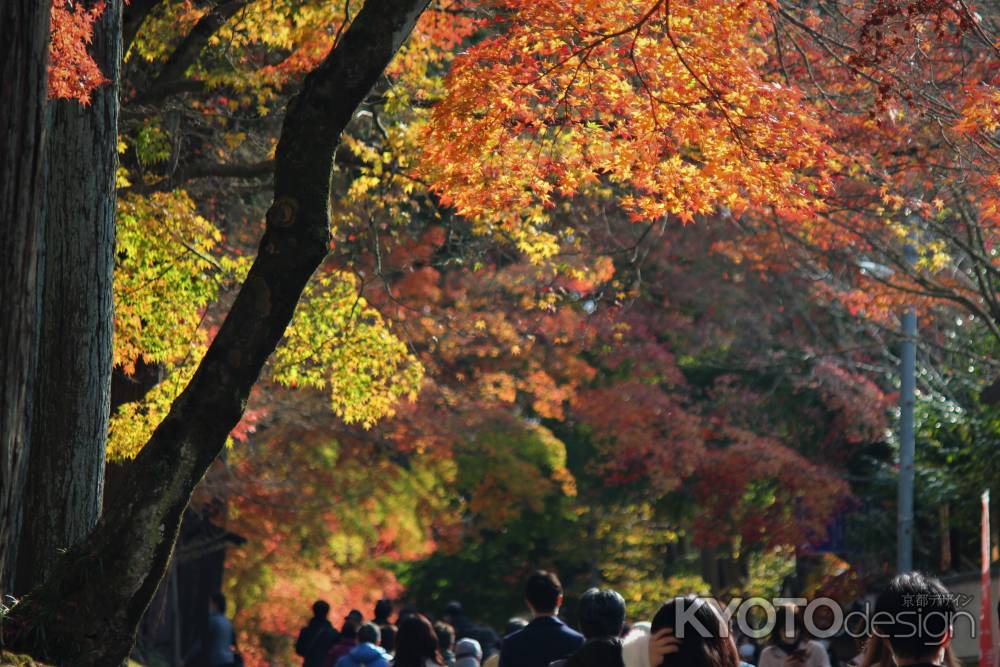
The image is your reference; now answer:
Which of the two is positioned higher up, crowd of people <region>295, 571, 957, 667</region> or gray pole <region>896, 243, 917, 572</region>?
gray pole <region>896, 243, 917, 572</region>

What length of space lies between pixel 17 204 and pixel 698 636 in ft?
11.2

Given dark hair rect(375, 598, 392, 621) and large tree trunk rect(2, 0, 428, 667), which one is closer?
large tree trunk rect(2, 0, 428, 667)

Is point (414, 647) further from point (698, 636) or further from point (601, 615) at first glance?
point (698, 636)

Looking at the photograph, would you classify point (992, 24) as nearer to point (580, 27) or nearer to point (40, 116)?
point (580, 27)

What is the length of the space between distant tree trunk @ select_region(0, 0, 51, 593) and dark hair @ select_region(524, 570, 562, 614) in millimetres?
2866

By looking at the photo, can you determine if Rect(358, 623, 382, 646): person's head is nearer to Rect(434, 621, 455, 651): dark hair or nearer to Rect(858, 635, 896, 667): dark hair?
Rect(434, 621, 455, 651): dark hair

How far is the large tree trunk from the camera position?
7223 mm

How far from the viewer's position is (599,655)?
573 cm

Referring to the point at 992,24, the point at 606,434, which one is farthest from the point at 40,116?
the point at 606,434

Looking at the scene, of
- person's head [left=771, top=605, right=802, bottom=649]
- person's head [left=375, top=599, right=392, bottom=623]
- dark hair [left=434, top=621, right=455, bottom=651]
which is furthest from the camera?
person's head [left=375, top=599, right=392, bottom=623]

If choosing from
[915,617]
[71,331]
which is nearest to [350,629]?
[71,331]

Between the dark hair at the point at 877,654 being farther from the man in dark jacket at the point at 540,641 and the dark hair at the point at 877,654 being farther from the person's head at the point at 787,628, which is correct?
the person's head at the point at 787,628

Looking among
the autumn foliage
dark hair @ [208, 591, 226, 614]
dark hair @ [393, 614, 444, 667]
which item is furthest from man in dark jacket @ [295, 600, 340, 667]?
dark hair @ [393, 614, 444, 667]

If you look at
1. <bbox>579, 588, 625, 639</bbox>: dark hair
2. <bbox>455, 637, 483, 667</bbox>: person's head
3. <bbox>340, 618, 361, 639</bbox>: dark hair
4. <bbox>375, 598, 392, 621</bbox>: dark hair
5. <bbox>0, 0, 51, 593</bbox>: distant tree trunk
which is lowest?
<bbox>455, 637, 483, 667</bbox>: person's head
